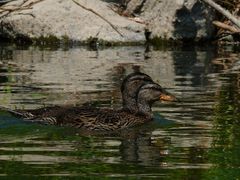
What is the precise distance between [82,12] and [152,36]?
221 cm

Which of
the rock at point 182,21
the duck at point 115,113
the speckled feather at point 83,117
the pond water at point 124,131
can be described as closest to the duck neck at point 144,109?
the duck at point 115,113

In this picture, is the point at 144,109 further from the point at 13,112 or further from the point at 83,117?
A: the point at 13,112

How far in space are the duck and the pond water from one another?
183 millimetres

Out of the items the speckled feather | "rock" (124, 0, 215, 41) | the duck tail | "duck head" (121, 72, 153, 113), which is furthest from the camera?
"rock" (124, 0, 215, 41)

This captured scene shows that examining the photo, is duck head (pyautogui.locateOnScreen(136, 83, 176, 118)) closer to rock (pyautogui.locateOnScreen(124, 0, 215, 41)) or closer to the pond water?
the pond water

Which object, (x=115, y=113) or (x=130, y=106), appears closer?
(x=115, y=113)

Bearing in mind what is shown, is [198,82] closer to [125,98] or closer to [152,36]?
[125,98]

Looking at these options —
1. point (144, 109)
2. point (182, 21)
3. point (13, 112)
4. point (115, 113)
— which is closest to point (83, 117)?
point (115, 113)

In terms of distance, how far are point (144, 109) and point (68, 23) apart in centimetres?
1504

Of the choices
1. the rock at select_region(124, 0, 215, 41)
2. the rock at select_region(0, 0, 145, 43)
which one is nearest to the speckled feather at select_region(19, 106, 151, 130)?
the rock at select_region(0, 0, 145, 43)

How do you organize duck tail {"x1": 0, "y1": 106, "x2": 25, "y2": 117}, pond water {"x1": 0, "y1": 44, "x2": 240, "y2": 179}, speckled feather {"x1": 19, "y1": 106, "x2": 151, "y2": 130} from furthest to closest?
duck tail {"x1": 0, "y1": 106, "x2": 25, "y2": 117} → speckled feather {"x1": 19, "y1": 106, "x2": 151, "y2": 130} → pond water {"x1": 0, "y1": 44, "x2": 240, "y2": 179}

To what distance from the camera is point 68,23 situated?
1160 inches

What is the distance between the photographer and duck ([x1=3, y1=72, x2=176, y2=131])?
1364 cm

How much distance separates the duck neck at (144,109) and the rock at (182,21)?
586 inches
